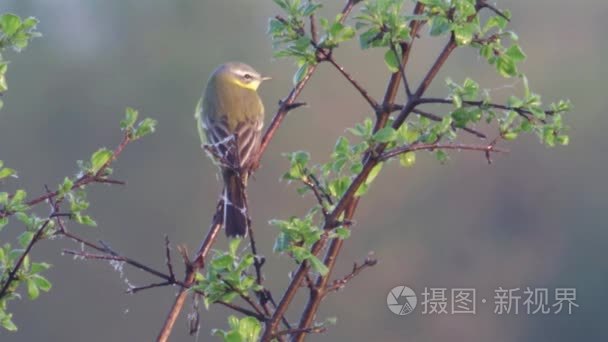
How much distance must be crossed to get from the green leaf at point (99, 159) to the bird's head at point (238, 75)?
263cm

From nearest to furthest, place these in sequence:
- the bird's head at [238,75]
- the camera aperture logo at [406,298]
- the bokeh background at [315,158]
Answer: the camera aperture logo at [406,298] → the bird's head at [238,75] → the bokeh background at [315,158]

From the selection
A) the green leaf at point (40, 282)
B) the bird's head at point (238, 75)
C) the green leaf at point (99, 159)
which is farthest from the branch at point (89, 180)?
the bird's head at point (238, 75)

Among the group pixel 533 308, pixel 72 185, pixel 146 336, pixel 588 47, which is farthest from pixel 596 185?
pixel 72 185

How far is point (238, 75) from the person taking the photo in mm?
5523

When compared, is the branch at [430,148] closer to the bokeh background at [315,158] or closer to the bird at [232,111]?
the bird at [232,111]

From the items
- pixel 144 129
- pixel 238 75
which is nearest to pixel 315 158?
pixel 238 75

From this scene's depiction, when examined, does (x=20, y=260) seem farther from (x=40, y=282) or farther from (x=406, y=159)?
(x=406, y=159)

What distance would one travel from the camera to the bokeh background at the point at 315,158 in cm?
2916

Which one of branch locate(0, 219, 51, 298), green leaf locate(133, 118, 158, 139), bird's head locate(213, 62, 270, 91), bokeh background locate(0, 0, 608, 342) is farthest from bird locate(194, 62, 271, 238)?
bokeh background locate(0, 0, 608, 342)

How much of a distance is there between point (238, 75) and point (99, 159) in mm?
2758

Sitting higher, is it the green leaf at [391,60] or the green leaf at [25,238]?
the green leaf at [391,60]

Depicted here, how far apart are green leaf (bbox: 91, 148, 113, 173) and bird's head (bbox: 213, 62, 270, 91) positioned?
2628 mm

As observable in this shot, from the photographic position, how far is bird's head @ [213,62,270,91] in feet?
17.9

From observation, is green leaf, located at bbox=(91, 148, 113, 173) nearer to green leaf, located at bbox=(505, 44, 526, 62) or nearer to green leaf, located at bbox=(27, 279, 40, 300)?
green leaf, located at bbox=(27, 279, 40, 300)
